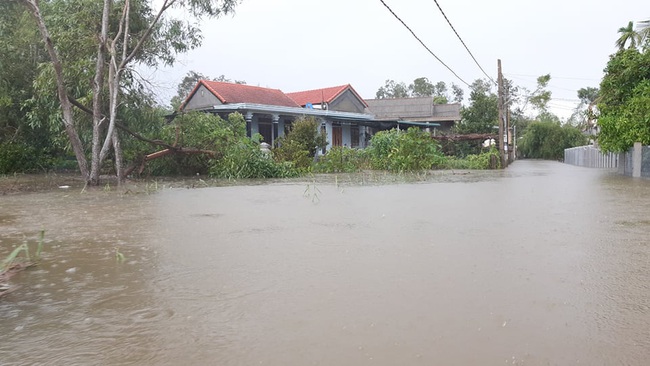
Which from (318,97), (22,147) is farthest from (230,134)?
(318,97)

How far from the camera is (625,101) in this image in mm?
16156

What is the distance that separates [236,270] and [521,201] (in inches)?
241

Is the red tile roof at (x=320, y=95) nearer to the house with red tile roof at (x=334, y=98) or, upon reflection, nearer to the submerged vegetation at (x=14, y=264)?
the house with red tile roof at (x=334, y=98)

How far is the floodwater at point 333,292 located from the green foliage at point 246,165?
8.56 meters

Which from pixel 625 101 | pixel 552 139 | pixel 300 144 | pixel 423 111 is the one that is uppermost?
pixel 423 111

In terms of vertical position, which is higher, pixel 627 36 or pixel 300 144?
pixel 627 36

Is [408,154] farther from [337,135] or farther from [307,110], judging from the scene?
[337,135]

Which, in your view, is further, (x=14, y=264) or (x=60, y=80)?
(x=60, y=80)

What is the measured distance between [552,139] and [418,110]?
1830 cm

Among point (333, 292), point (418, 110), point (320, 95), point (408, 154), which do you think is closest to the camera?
point (333, 292)

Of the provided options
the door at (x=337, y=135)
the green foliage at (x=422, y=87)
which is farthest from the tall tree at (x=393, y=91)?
the door at (x=337, y=135)

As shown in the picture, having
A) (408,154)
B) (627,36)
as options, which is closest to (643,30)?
(627,36)

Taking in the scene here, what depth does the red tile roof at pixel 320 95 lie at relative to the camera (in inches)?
1198

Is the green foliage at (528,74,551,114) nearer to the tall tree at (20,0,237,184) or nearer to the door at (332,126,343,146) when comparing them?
the door at (332,126,343,146)
